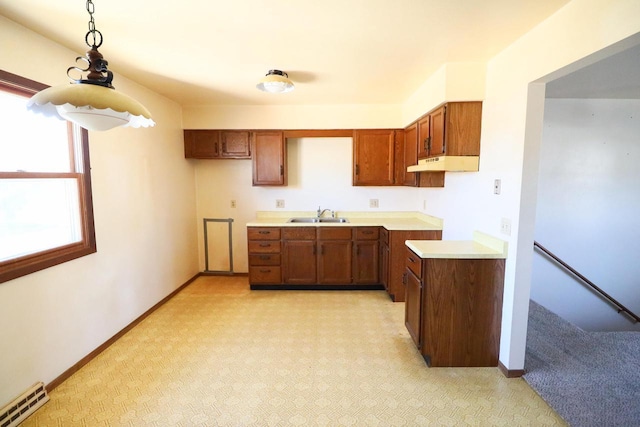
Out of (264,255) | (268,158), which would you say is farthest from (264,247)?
(268,158)

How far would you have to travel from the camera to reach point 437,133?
2566 millimetres

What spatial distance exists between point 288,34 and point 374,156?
2.13m

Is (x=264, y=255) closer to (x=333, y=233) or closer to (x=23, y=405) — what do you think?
(x=333, y=233)

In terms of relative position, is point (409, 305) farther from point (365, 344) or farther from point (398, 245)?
point (398, 245)

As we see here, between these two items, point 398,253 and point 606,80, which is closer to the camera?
point 606,80

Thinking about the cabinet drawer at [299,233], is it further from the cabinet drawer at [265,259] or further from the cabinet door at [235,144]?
the cabinet door at [235,144]

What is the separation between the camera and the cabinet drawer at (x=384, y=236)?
3344 mm

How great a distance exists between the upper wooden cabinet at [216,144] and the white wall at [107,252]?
0.14m

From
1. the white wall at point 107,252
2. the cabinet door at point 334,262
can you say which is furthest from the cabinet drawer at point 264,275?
the white wall at point 107,252

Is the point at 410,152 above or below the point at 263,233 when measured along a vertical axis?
above

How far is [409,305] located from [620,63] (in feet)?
7.99

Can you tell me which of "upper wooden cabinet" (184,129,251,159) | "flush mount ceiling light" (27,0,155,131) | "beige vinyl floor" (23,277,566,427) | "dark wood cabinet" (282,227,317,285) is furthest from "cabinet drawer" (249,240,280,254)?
"flush mount ceiling light" (27,0,155,131)

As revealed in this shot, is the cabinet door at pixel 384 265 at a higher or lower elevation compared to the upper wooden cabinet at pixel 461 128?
lower

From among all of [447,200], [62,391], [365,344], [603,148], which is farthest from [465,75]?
[62,391]
